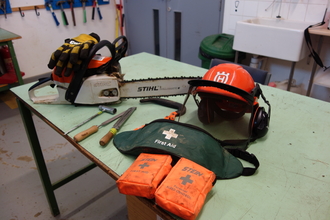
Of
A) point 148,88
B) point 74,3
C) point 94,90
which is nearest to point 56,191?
point 94,90

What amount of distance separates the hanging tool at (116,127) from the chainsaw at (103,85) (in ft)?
0.37

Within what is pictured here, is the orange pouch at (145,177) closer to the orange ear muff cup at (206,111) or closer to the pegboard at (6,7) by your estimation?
the orange ear muff cup at (206,111)

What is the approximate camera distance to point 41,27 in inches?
138

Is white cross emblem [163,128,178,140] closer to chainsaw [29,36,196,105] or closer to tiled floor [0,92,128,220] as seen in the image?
chainsaw [29,36,196,105]

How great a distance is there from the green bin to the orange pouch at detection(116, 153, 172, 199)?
2.17 m

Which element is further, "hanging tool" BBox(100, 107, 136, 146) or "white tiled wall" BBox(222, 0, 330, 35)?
"white tiled wall" BBox(222, 0, 330, 35)

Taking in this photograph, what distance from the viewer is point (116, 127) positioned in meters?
1.11

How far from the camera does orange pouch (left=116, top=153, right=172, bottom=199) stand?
0.69 meters

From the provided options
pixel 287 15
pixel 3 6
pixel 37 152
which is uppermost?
pixel 3 6

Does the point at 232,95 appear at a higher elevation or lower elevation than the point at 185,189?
higher

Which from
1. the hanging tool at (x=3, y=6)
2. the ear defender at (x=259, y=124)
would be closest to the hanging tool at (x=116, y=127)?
the ear defender at (x=259, y=124)

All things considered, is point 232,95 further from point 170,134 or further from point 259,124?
point 170,134

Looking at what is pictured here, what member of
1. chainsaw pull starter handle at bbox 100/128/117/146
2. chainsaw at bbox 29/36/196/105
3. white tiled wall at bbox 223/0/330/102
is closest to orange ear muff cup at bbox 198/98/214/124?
chainsaw at bbox 29/36/196/105

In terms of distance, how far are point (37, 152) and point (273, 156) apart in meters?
1.39
